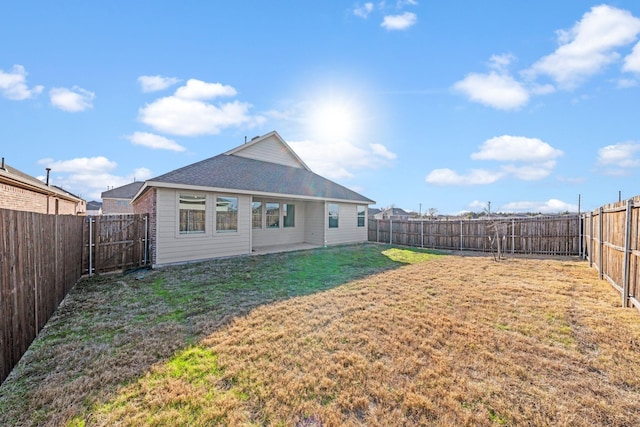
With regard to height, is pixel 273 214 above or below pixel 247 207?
below

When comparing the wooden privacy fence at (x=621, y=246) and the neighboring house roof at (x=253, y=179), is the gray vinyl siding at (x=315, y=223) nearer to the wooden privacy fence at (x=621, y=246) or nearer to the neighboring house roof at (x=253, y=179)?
the neighboring house roof at (x=253, y=179)

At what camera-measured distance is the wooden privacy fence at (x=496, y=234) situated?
1108cm

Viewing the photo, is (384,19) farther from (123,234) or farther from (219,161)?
(123,234)

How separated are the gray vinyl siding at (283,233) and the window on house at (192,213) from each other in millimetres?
3402

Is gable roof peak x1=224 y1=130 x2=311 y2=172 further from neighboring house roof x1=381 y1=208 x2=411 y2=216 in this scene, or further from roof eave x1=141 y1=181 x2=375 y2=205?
neighboring house roof x1=381 y1=208 x2=411 y2=216

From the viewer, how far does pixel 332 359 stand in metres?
3.07

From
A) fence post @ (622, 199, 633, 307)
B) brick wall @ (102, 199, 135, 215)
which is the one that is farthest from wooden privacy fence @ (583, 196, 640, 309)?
brick wall @ (102, 199, 135, 215)

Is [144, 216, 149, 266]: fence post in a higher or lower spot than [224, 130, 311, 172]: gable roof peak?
lower

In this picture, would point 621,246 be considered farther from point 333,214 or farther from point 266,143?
point 266,143

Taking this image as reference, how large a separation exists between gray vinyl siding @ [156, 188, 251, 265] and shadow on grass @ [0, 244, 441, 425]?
0.69m

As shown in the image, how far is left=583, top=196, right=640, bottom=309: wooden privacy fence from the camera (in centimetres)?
463

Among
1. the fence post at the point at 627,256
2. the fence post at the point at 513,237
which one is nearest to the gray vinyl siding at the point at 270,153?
the fence post at the point at 513,237

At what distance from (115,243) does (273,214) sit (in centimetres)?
695

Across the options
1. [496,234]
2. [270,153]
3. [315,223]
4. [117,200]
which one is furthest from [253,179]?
[117,200]
